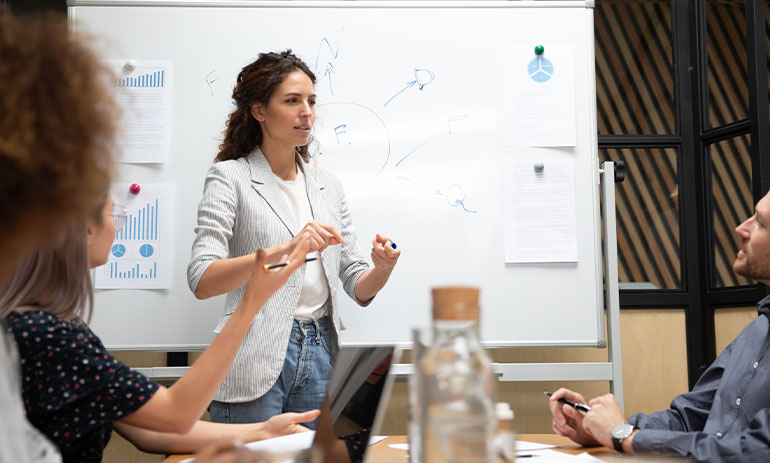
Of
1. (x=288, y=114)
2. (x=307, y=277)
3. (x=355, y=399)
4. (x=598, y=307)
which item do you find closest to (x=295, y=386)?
(x=307, y=277)

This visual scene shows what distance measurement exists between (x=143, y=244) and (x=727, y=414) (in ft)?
6.23

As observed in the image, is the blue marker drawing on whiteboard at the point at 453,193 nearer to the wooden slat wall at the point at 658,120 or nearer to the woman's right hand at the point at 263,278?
the wooden slat wall at the point at 658,120

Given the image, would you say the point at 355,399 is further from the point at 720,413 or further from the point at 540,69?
the point at 540,69

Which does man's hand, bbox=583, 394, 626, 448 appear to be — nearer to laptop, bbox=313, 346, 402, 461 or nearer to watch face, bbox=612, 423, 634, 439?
watch face, bbox=612, 423, 634, 439

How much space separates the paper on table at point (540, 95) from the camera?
2557 millimetres

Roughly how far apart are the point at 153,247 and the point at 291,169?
655 mm

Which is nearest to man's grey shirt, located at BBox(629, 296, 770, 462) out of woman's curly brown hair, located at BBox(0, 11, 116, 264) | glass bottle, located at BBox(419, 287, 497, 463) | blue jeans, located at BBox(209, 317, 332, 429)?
glass bottle, located at BBox(419, 287, 497, 463)

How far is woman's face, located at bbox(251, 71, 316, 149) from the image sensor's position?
214cm

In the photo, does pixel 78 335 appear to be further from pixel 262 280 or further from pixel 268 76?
pixel 268 76

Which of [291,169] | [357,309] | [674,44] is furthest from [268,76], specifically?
[674,44]

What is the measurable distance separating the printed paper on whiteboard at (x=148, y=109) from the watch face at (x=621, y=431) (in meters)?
1.82

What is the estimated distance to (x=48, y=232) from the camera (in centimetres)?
63

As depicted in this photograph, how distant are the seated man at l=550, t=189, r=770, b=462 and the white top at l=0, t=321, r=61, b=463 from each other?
960 mm

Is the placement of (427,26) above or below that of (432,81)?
above
